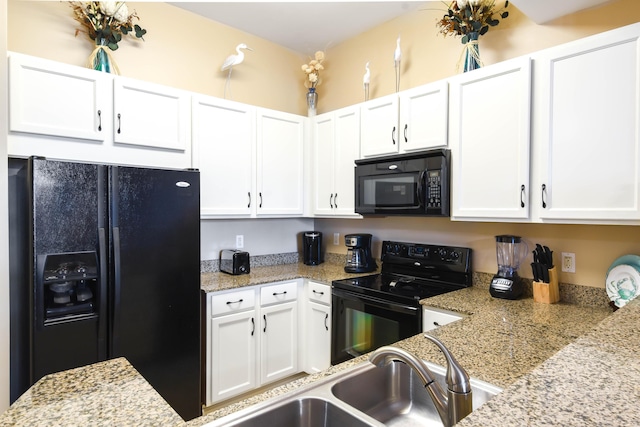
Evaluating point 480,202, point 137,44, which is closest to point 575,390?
point 480,202

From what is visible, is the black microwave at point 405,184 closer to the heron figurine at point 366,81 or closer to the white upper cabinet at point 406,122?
the white upper cabinet at point 406,122

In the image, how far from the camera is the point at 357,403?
111 centimetres

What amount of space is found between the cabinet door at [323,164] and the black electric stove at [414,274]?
2.06 feet

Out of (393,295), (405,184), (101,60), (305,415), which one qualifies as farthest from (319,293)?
(101,60)

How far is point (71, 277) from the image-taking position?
1788mm

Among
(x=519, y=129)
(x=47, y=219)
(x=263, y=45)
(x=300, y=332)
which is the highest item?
(x=263, y=45)

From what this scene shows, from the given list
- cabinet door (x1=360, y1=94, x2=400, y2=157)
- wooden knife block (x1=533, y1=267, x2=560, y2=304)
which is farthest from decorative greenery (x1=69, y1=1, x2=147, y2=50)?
wooden knife block (x1=533, y1=267, x2=560, y2=304)

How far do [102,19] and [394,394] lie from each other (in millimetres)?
2750

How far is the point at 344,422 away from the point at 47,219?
5.48ft

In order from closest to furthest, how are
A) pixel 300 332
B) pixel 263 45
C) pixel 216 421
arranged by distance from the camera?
pixel 216 421 → pixel 300 332 → pixel 263 45

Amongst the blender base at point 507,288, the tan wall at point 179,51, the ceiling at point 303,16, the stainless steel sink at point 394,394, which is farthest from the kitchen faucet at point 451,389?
the tan wall at point 179,51

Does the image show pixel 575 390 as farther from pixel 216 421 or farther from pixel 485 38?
pixel 485 38

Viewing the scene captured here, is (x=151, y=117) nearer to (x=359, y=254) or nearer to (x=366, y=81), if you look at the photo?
(x=366, y=81)

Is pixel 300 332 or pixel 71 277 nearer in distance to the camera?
pixel 71 277
